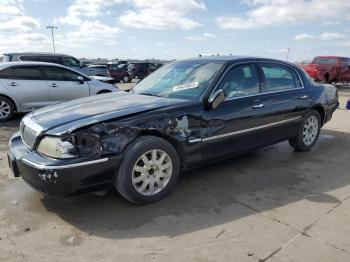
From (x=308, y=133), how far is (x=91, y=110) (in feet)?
12.3

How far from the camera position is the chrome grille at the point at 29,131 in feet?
11.8

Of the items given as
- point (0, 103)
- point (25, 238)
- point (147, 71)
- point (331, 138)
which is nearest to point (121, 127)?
point (25, 238)

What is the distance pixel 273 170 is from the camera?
498 centimetres

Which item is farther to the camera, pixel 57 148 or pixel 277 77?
pixel 277 77


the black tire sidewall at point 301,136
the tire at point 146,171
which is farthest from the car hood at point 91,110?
the black tire sidewall at point 301,136

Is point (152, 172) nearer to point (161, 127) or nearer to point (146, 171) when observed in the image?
point (146, 171)

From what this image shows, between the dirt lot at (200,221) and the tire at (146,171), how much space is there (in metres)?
0.14

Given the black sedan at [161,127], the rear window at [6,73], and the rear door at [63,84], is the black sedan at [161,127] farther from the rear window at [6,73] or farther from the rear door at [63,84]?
the rear window at [6,73]

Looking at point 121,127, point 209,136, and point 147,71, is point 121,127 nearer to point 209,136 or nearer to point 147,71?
point 209,136

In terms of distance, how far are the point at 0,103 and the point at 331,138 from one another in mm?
7474

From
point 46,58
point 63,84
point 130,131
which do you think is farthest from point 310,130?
point 46,58

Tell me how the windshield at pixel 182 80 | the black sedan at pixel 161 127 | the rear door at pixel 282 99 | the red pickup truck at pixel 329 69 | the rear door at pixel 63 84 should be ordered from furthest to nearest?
the red pickup truck at pixel 329 69
the rear door at pixel 63 84
the rear door at pixel 282 99
the windshield at pixel 182 80
the black sedan at pixel 161 127

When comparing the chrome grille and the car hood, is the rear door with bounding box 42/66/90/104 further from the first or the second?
the chrome grille

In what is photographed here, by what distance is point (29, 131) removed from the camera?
3811 mm
